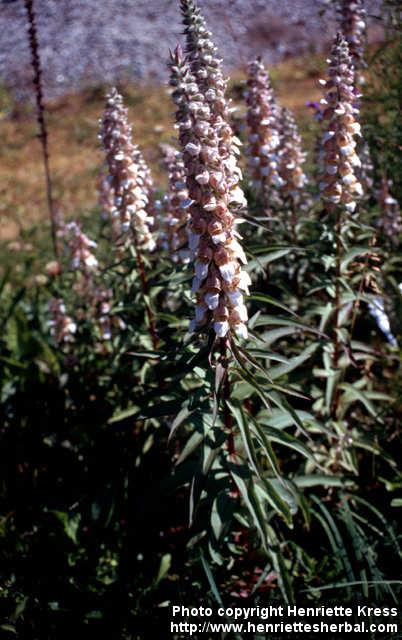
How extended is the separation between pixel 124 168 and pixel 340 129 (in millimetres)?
1076

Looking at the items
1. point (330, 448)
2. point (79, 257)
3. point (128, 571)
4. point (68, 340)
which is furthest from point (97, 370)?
point (330, 448)

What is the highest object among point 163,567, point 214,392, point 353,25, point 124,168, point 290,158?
point 353,25

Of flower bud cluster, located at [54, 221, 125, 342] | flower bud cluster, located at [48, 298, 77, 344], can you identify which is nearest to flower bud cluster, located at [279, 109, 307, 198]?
flower bud cluster, located at [54, 221, 125, 342]

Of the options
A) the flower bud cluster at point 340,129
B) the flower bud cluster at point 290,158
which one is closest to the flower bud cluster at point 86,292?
the flower bud cluster at point 290,158

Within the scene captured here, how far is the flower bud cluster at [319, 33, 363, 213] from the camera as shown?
2738mm

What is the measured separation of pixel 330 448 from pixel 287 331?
0.88 meters

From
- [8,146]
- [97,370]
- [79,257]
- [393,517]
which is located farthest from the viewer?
[8,146]

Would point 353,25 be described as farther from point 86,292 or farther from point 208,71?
point 86,292

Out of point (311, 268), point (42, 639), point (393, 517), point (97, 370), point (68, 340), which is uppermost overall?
point (311, 268)

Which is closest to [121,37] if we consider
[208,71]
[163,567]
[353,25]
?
[353,25]

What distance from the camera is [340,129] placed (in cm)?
283

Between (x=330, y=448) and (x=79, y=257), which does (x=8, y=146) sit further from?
(x=330, y=448)

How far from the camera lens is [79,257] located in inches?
153

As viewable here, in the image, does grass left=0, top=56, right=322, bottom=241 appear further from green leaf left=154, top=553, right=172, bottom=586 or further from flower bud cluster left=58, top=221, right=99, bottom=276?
green leaf left=154, top=553, right=172, bottom=586
